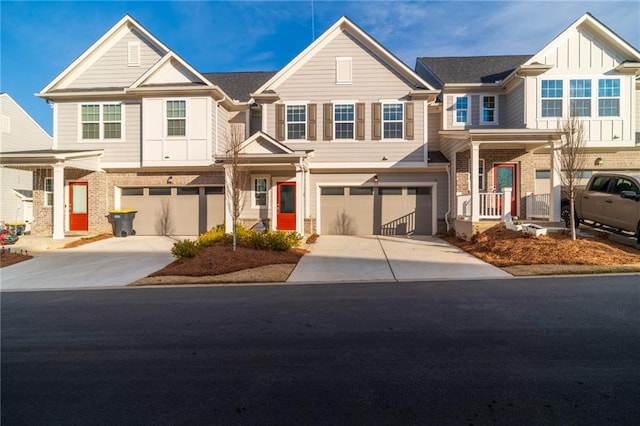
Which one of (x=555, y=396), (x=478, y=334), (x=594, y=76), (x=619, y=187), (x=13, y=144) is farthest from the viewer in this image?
(x=13, y=144)

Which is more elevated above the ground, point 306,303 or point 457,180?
point 457,180

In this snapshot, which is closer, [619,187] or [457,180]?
[619,187]

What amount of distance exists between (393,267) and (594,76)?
13248 millimetres

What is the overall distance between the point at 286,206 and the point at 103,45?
11764 mm

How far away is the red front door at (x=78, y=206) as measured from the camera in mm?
16859

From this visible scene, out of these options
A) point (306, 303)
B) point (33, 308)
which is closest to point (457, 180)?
point (306, 303)

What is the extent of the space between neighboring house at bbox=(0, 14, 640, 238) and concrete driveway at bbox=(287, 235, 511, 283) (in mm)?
2850

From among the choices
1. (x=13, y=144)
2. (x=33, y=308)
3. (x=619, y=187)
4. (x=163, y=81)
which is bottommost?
(x=33, y=308)

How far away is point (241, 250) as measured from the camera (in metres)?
11.1

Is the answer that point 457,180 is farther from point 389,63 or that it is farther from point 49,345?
point 49,345

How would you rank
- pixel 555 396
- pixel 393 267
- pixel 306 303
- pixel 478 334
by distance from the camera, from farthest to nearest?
pixel 393 267 < pixel 306 303 < pixel 478 334 < pixel 555 396

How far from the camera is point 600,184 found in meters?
11.9

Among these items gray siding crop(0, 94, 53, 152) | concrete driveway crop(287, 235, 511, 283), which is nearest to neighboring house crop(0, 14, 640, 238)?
concrete driveway crop(287, 235, 511, 283)

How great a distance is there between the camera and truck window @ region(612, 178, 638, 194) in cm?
1062
